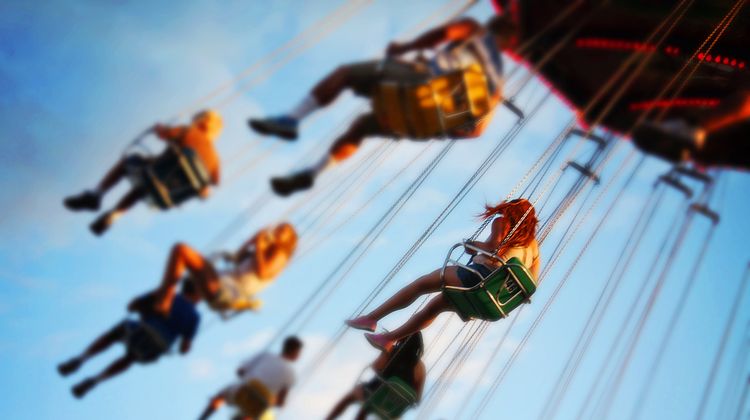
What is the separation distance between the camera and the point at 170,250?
4375 millimetres

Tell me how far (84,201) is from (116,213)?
0.23 meters

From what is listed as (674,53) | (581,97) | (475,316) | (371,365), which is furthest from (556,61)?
(371,365)

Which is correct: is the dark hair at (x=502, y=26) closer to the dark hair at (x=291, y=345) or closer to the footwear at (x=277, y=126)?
the footwear at (x=277, y=126)

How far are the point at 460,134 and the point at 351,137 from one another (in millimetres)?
951

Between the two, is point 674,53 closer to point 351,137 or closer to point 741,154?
point 741,154

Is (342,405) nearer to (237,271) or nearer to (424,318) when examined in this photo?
(237,271)

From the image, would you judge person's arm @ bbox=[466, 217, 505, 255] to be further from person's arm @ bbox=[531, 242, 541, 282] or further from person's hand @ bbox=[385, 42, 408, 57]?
person's hand @ bbox=[385, 42, 408, 57]

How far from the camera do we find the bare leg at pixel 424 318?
400 centimetres

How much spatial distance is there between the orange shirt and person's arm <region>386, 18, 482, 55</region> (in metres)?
1.55

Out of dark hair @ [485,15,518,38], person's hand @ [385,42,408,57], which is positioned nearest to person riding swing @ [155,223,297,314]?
person's hand @ [385,42,408,57]

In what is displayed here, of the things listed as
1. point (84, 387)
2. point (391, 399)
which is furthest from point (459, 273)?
point (84, 387)

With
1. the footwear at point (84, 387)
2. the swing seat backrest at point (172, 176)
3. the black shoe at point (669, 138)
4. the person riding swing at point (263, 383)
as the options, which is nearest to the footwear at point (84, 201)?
the swing seat backrest at point (172, 176)

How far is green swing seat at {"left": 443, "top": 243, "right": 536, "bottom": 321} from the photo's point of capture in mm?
3527

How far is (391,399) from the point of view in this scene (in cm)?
396
